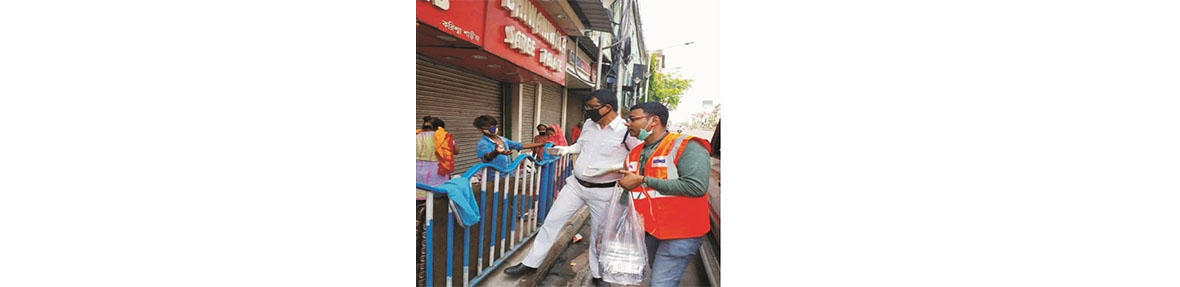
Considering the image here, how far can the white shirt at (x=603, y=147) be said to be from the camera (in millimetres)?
2199

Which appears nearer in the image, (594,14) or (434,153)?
(434,153)

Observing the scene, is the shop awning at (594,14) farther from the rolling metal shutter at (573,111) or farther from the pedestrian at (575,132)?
the pedestrian at (575,132)

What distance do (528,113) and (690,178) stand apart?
1.54m

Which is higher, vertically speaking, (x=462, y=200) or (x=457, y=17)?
(x=457, y=17)

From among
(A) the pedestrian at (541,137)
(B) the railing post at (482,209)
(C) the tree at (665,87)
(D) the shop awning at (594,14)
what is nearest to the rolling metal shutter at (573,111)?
(A) the pedestrian at (541,137)

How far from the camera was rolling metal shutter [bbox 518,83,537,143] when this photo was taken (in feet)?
8.97

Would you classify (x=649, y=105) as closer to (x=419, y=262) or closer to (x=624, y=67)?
(x=624, y=67)

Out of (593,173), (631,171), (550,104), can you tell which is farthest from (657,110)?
(550,104)

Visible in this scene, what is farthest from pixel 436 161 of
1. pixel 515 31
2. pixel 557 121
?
pixel 557 121

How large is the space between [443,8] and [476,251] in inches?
44.9

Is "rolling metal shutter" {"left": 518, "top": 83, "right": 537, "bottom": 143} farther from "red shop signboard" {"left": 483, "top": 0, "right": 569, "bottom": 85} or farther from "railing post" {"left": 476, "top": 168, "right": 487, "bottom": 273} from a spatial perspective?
"railing post" {"left": 476, "top": 168, "right": 487, "bottom": 273}

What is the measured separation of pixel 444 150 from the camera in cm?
205

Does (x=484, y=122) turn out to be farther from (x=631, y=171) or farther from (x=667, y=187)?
(x=667, y=187)

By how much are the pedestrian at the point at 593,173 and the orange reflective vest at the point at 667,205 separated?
0.48 m
